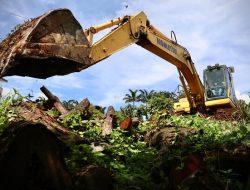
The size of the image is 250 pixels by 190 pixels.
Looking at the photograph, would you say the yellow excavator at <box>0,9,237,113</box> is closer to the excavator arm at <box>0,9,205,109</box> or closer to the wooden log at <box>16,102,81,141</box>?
the excavator arm at <box>0,9,205,109</box>

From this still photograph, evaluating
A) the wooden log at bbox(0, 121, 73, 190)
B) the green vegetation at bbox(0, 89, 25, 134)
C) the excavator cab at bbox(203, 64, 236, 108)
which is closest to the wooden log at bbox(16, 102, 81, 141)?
the green vegetation at bbox(0, 89, 25, 134)

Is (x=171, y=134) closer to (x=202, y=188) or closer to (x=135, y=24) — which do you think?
(x=135, y=24)

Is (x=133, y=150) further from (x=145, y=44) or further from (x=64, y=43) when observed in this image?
(x=145, y=44)

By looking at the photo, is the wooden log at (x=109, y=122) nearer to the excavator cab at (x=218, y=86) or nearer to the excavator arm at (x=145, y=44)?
the excavator arm at (x=145, y=44)

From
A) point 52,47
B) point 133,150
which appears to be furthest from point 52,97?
point 52,47

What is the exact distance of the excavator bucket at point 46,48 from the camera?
5051 millimetres

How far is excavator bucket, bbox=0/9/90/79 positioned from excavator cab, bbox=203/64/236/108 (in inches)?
365

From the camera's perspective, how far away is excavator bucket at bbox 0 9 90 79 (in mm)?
5051

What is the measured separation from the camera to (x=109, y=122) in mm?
8367

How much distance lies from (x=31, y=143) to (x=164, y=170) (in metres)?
2.20

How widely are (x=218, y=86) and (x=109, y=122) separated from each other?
24.7 ft

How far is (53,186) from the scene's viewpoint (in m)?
3.61

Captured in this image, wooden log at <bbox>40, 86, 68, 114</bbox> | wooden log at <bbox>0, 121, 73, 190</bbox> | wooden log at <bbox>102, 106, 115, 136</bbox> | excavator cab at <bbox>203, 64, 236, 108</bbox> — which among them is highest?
excavator cab at <bbox>203, 64, 236, 108</bbox>

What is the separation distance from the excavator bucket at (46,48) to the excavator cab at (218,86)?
9276mm
